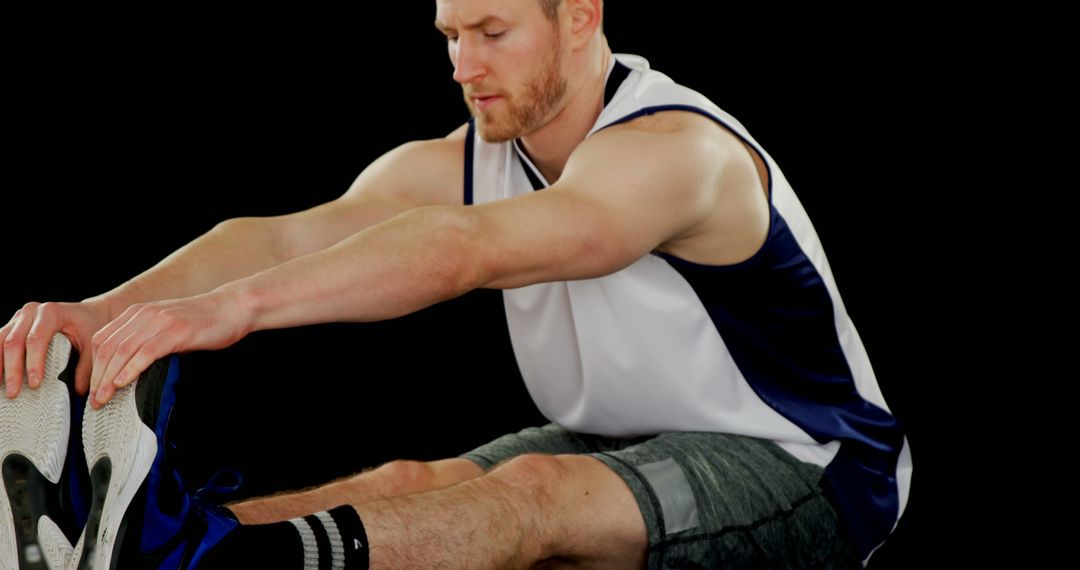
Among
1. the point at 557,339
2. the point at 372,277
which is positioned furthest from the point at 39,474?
the point at 557,339

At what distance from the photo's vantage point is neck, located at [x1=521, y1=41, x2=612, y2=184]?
8.34ft

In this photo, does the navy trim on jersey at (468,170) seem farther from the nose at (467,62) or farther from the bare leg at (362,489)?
the bare leg at (362,489)

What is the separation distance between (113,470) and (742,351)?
43.1 inches

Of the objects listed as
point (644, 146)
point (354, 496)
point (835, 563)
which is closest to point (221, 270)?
point (354, 496)

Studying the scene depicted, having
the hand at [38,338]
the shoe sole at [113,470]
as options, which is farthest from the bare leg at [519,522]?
the hand at [38,338]

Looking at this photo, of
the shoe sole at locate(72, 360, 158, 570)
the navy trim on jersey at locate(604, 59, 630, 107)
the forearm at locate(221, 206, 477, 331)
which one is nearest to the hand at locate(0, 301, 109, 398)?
the shoe sole at locate(72, 360, 158, 570)

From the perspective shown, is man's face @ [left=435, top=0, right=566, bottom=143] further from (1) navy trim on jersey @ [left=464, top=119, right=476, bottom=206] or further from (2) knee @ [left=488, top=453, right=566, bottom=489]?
(2) knee @ [left=488, top=453, right=566, bottom=489]

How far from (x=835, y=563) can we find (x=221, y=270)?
1.18m

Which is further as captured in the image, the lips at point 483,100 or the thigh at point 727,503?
the lips at point 483,100

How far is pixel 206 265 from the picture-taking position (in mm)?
2346

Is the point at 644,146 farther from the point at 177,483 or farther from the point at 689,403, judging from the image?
the point at 177,483

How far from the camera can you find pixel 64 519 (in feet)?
6.15

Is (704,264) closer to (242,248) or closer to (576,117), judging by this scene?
(576,117)

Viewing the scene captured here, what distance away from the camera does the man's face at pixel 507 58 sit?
8.02 feet
